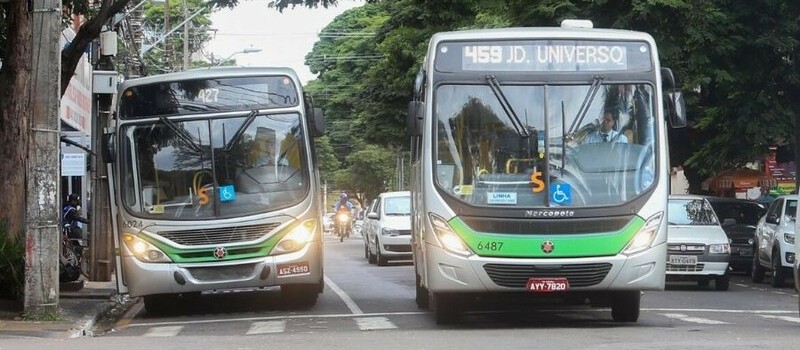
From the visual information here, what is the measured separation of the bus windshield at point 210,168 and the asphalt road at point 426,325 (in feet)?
4.64

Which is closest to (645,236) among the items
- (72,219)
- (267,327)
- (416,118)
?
(416,118)

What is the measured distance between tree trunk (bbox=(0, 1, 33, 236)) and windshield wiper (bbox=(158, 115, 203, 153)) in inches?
63.9

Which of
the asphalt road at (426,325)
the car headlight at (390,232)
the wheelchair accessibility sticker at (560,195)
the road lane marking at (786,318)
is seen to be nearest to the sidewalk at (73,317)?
the asphalt road at (426,325)

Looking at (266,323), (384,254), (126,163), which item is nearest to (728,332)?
(266,323)

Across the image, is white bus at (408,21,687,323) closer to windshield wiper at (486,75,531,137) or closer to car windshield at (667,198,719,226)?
windshield wiper at (486,75,531,137)

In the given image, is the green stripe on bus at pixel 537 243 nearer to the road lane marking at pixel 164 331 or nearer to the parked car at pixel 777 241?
the road lane marking at pixel 164 331

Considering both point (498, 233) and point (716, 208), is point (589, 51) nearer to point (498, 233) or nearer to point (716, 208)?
point (498, 233)

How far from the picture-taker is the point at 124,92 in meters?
16.5

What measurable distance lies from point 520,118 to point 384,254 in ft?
54.8

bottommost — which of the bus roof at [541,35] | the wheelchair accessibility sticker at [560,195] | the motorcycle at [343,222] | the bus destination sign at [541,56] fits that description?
the motorcycle at [343,222]

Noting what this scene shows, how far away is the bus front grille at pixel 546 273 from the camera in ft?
43.7

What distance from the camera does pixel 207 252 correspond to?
16.1 m

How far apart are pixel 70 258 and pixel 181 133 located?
545 cm

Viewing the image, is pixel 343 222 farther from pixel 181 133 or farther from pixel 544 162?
pixel 544 162
